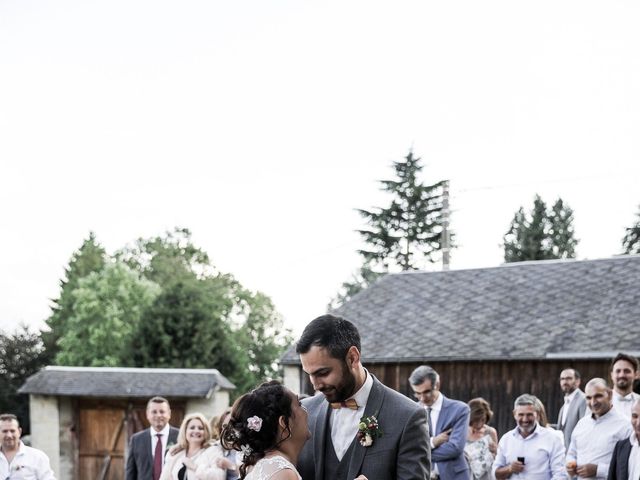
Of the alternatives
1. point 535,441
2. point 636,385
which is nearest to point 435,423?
point 535,441

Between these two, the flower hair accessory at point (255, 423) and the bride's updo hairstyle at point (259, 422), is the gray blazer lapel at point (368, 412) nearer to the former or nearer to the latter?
the bride's updo hairstyle at point (259, 422)

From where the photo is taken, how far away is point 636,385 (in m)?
11.8

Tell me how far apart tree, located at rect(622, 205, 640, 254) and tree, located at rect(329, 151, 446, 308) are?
9256 millimetres

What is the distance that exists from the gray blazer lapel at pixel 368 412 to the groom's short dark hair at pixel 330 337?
253 millimetres

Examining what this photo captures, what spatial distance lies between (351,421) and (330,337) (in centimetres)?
45

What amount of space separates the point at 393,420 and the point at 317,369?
1.38 feet

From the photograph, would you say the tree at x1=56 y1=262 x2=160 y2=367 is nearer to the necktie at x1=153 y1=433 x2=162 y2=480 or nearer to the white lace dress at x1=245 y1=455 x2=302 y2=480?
the necktie at x1=153 y1=433 x2=162 y2=480

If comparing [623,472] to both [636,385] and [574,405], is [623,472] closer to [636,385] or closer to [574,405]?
[574,405]

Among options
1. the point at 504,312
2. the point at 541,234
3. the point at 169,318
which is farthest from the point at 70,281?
the point at 504,312

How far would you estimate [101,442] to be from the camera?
27266mm

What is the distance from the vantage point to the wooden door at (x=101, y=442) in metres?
26.9

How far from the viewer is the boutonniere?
165 inches

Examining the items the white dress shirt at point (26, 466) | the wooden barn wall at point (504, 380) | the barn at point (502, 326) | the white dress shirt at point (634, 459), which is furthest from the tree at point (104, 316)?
the white dress shirt at point (634, 459)

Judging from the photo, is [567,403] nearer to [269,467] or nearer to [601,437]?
[601,437]
